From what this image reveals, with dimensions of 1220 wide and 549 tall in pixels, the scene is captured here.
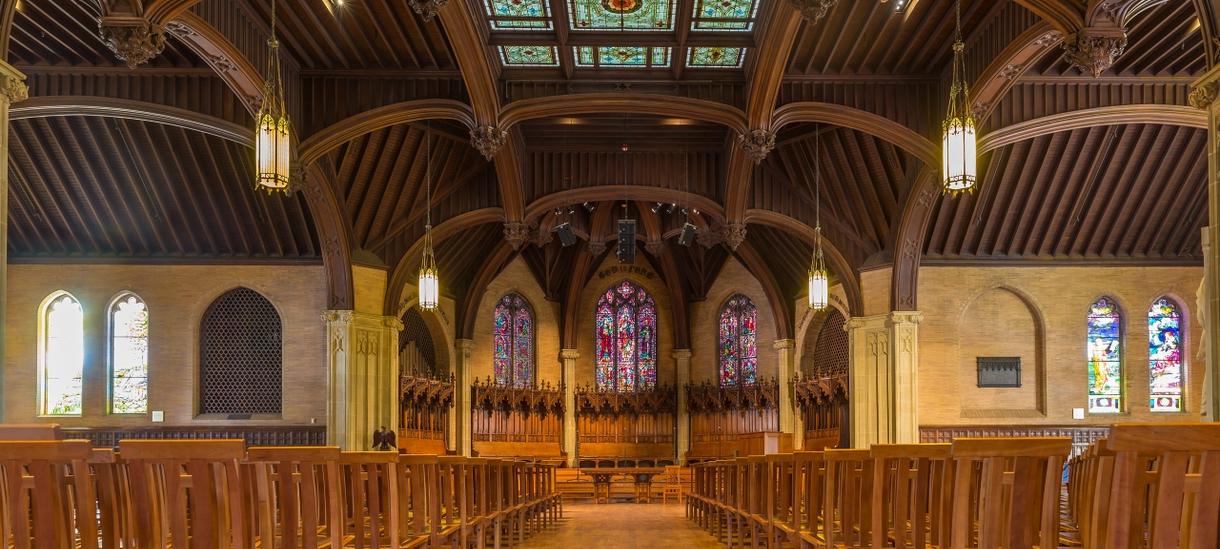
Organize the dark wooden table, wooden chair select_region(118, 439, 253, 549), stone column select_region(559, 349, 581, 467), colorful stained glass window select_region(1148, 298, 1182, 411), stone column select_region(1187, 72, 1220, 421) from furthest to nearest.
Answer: stone column select_region(559, 349, 581, 467)
the dark wooden table
colorful stained glass window select_region(1148, 298, 1182, 411)
stone column select_region(1187, 72, 1220, 421)
wooden chair select_region(118, 439, 253, 549)

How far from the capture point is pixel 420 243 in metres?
22.7

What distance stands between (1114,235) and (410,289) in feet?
47.2

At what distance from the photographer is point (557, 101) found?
18156 millimetres

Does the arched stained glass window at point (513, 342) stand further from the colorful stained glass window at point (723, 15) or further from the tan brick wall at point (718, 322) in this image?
the colorful stained glass window at point (723, 15)

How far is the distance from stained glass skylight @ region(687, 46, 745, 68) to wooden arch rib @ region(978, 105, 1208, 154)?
154 inches

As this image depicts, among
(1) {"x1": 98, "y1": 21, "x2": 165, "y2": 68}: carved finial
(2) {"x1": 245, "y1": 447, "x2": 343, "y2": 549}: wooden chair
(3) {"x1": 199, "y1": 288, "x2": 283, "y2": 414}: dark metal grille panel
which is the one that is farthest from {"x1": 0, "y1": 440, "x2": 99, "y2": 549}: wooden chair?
(3) {"x1": 199, "y1": 288, "x2": 283, "y2": 414}: dark metal grille panel

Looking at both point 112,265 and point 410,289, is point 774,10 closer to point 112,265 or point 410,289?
point 410,289

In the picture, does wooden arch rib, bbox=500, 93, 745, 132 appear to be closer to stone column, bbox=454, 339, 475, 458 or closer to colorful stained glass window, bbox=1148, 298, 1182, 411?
colorful stained glass window, bbox=1148, 298, 1182, 411

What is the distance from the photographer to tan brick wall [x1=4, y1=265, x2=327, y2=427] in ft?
73.3

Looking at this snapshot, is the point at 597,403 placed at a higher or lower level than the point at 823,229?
lower

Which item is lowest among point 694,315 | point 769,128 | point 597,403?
point 597,403

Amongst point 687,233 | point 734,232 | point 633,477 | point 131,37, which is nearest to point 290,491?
point 131,37

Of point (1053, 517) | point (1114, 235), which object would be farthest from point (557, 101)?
point (1053, 517)

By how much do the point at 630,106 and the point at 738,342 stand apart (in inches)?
561
